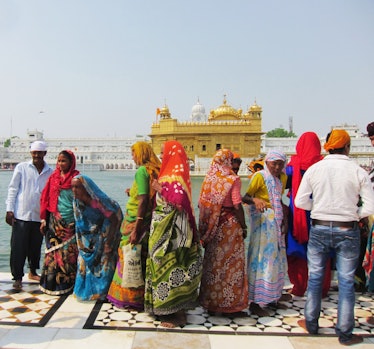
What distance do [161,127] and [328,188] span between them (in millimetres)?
33914

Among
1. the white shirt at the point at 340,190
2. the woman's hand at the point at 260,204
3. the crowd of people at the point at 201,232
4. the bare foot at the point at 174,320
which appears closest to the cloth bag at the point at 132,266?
the crowd of people at the point at 201,232

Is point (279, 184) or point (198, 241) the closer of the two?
point (198, 241)

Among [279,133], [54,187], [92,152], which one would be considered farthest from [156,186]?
[279,133]

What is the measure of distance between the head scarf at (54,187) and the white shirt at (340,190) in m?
1.86

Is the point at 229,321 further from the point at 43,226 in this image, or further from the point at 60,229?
the point at 43,226

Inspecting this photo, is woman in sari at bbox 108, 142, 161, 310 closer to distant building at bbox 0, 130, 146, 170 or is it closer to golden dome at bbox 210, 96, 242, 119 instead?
golden dome at bbox 210, 96, 242, 119

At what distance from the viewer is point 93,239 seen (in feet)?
9.92

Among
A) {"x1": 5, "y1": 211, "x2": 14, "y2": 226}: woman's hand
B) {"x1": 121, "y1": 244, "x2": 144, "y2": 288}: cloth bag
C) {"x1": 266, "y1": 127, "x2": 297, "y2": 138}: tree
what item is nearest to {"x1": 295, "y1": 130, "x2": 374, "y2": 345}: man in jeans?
{"x1": 121, "y1": 244, "x2": 144, "y2": 288}: cloth bag

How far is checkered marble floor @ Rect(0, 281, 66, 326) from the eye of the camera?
102 inches

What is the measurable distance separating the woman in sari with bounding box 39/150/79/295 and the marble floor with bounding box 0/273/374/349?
151mm

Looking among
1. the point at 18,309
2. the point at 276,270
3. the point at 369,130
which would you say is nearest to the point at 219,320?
the point at 276,270

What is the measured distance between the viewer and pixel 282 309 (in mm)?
2928

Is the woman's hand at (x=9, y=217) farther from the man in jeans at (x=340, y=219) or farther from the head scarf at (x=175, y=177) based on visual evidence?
the man in jeans at (x=340, y=219)

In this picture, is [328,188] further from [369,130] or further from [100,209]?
[100,209]
